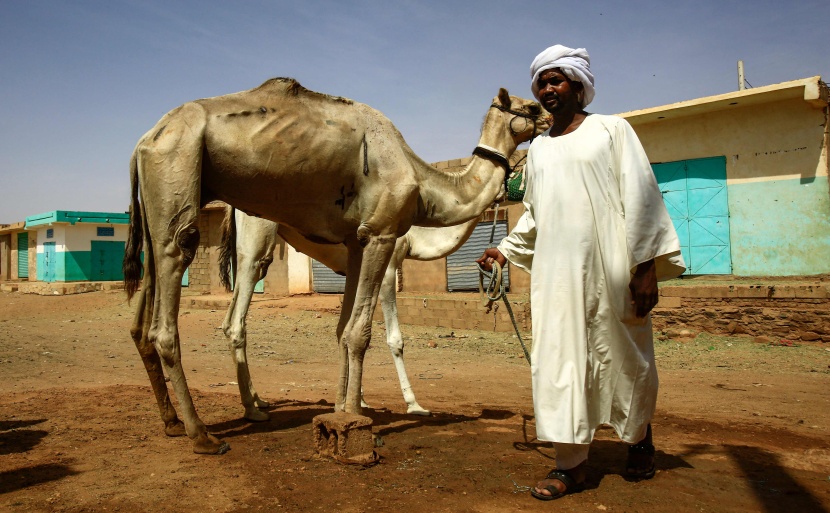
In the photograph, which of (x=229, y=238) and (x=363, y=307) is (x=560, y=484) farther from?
(x=229, y=238)

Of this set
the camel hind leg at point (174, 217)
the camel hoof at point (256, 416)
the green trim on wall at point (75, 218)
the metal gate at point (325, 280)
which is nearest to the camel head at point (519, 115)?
the camel hind leg at point (174, 217)

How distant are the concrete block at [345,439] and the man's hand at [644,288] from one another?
1.81 m

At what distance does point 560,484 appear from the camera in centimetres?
334

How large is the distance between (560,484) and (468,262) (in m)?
14.3

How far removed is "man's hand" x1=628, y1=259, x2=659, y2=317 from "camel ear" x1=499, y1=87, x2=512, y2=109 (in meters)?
2.93

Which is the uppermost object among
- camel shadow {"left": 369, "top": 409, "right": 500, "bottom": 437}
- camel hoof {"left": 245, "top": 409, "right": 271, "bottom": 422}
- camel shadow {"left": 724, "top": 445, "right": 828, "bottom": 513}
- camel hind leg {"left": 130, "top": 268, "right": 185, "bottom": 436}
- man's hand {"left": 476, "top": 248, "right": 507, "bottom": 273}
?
man's hand {"left": 476, "top": 248, "right": 507, "bottom": 273}

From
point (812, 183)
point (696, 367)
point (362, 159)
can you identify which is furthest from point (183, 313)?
point (812, 183)

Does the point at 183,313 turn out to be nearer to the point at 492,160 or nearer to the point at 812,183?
the point at 492,160

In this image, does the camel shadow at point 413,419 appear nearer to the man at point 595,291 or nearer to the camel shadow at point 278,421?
the camel shadow at point 278,421

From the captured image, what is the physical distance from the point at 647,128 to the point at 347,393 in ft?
43.7

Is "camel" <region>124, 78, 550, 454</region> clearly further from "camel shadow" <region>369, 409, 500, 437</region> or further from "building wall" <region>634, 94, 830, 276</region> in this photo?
"building wall" <region>634, 94, 830, 276</region>

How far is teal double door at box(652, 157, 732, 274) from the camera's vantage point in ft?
47.7

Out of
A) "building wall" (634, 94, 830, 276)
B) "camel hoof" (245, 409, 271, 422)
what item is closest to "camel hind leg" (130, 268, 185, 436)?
"camel hoof" (245, 409, 271, 422)

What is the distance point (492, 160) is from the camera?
5676mm
